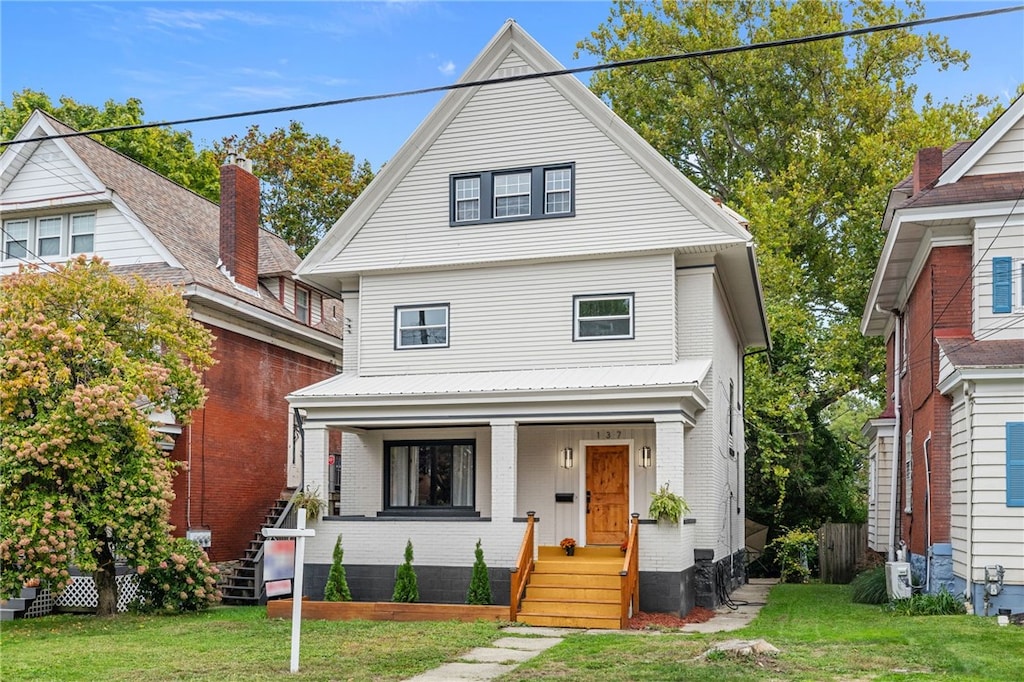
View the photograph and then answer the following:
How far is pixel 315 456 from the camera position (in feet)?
66.7

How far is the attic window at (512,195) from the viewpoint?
21000mm

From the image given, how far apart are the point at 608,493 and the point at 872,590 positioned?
17.3 feet

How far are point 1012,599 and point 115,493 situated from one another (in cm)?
1442

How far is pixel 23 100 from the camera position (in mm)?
38469

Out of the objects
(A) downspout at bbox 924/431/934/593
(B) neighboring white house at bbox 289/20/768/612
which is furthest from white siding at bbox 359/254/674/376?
(A) downspout at bbox 924/431/934/593

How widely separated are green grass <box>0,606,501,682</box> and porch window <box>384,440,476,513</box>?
398 centimetres

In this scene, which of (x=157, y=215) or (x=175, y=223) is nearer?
(x=157, y=215)

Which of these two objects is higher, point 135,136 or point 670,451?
point 135,136

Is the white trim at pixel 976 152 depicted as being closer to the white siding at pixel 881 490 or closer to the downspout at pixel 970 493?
the downspout at pixel 970 493

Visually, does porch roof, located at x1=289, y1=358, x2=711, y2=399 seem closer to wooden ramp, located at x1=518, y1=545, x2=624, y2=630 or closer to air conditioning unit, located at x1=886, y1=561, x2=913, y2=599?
wooden ramp, located at x1=518, y1=545, x2=624, y2=630

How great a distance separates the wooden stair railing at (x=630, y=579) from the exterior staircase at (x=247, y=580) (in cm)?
814

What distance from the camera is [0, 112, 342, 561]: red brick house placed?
76.3 feet

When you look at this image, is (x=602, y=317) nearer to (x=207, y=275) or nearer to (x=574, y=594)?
(x=574, y=594)

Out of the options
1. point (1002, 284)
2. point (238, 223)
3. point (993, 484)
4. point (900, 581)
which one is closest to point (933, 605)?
point (900, 581)
